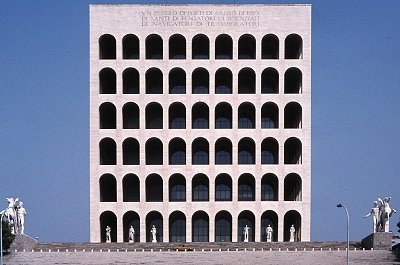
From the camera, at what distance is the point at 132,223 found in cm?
8012

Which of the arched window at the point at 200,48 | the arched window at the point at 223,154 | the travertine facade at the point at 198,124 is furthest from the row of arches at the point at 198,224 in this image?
the arched window at the point at 200,48

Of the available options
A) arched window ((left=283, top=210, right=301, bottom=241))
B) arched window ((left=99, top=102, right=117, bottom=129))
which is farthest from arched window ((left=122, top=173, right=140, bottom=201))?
arched window ((left=283, top=210, right=301, bottom=241))

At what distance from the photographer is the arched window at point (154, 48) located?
265 ft

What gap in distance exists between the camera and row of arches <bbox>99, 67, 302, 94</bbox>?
8075 centimetres

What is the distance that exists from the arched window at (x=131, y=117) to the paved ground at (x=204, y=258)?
21.7m

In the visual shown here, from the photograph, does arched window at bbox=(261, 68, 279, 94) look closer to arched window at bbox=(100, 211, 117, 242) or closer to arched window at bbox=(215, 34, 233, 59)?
arched window at bbox=(215, 34, 233, 59)

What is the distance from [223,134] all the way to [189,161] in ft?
14.1

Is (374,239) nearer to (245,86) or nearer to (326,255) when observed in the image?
(326,255)

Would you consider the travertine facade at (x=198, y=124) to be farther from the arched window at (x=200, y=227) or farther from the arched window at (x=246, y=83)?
the arched window at (x=246, y=83)

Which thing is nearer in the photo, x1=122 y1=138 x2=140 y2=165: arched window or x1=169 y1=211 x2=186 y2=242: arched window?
x1=169 y1=211 x2=186 y2=242: arched window

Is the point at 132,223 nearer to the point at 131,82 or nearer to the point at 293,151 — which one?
the point at 131,82

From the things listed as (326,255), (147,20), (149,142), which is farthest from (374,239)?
(147,20)

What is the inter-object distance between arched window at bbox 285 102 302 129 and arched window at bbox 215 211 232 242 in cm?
1167

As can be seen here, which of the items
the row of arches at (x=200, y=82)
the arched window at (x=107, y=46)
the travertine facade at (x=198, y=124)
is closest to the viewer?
the travertine facade at (x=198, y=124)
